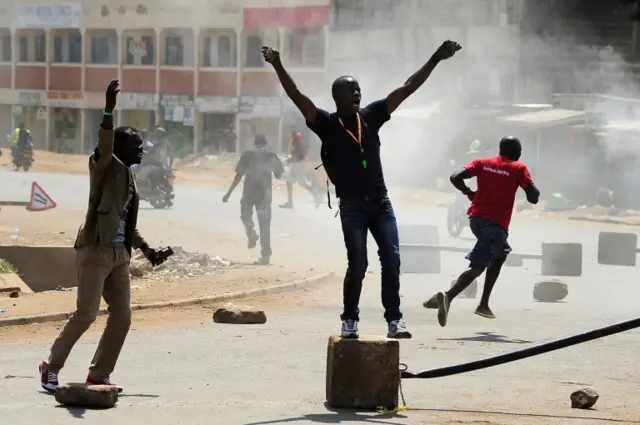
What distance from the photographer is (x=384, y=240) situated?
309 inches

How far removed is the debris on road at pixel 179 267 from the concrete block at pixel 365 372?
27.8 feet

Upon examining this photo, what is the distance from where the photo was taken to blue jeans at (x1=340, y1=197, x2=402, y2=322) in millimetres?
7773

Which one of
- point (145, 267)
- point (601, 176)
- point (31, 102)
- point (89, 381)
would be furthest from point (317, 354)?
point (31, 102)

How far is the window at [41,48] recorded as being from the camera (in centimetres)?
5412

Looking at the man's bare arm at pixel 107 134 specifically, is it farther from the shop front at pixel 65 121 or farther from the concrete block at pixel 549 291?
the shop front at pixel 65 121

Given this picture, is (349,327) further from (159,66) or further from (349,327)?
(159,66)

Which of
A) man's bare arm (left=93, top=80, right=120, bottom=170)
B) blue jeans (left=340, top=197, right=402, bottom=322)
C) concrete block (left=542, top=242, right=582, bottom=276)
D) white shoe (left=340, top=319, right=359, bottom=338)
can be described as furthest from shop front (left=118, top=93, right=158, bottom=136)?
man's bare arm (left=93, top=80, right=120, bottom=170)

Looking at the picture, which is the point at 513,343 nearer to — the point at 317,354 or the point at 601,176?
the point at 317,354

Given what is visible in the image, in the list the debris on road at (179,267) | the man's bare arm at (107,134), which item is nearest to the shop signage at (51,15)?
the debris on road at (179,267)

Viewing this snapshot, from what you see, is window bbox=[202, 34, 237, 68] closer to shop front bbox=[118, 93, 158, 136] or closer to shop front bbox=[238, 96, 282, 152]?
shop front bbox=[238, 96, 282, 152]

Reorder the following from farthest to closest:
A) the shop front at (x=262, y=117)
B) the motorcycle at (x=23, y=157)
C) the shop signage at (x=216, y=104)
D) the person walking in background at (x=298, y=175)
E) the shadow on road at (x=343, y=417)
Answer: the shop signage at (x=216, y=104)
the shop front at (x=262, y=117)
the motorcycle at (x=23, y=157)
the person walking in background at (x=298, y=175)
the shadow on road at (x=343, y=417)

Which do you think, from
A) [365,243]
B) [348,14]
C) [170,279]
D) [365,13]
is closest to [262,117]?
[348,14]

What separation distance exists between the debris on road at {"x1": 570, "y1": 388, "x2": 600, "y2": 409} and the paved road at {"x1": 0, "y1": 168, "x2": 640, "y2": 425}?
7 centimetres

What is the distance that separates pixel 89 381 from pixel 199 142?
142 feet
